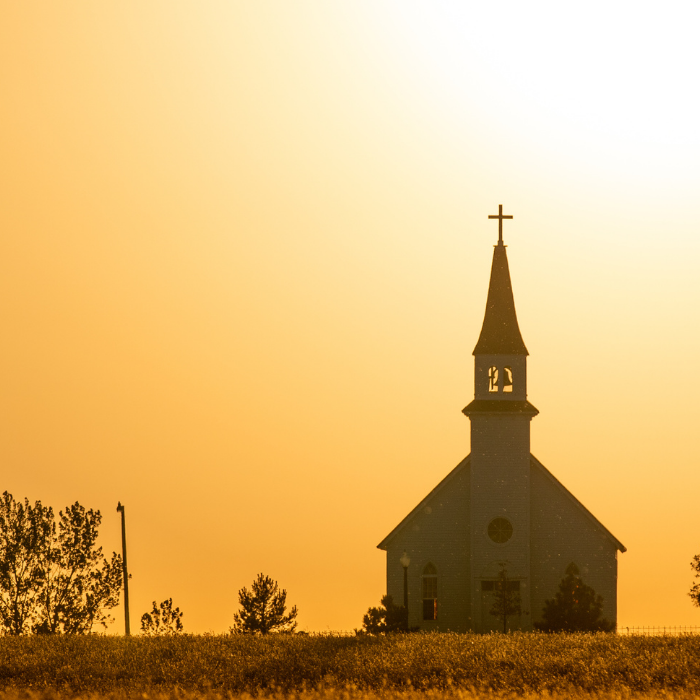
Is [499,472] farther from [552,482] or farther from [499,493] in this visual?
[552,482]

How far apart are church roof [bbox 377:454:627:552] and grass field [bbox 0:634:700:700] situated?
17831mm

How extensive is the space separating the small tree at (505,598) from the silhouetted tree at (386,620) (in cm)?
399

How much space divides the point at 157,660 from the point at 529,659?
420 inches

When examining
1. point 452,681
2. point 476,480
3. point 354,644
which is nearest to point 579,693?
point 452,681

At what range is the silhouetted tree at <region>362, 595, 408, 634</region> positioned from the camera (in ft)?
192

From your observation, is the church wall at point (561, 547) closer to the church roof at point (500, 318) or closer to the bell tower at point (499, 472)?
the bell tower at point (499, 472)

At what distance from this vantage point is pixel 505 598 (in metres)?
59.0

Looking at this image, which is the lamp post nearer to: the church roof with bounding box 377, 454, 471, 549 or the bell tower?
the church roof with bounding box 377, 454, 471, 549

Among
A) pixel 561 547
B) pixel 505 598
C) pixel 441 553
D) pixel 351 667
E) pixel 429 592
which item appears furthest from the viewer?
pixel 441 553

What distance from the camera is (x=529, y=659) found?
38.3 m

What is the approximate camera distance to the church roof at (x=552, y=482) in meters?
61.7

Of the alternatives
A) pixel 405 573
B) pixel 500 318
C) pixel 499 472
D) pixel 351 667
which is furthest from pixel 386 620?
pixel 351 667

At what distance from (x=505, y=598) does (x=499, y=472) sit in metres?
5.81

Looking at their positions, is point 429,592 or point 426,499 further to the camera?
point 426,499
